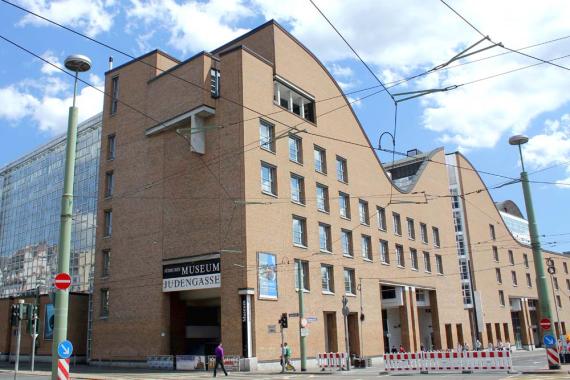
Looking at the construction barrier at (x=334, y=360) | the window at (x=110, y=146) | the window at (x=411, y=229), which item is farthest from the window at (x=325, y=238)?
the window at (x=110, y=146)

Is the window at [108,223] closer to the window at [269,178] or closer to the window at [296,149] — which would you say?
the window at [269,178]

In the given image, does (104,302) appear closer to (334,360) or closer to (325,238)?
(325,238)

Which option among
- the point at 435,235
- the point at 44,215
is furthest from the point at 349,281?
the point at 44,215

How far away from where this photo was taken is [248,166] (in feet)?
106

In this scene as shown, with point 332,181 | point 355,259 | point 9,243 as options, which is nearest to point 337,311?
point 355,259

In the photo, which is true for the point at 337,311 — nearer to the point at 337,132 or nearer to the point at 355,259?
the point at 355,259

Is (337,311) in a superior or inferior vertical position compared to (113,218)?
inferior

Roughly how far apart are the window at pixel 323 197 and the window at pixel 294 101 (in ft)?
16.0

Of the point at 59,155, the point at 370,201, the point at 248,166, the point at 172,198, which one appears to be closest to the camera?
the point at 248,166

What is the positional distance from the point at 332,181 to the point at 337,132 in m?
4.29

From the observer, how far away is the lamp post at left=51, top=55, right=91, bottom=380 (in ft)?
40.4

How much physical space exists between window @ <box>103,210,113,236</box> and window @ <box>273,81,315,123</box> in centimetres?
1438

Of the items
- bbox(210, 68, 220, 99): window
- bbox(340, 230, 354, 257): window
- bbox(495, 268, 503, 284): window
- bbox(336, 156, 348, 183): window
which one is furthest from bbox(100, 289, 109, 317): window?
bbox(495, 268, 503, 284): window

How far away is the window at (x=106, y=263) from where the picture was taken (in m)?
38.2
